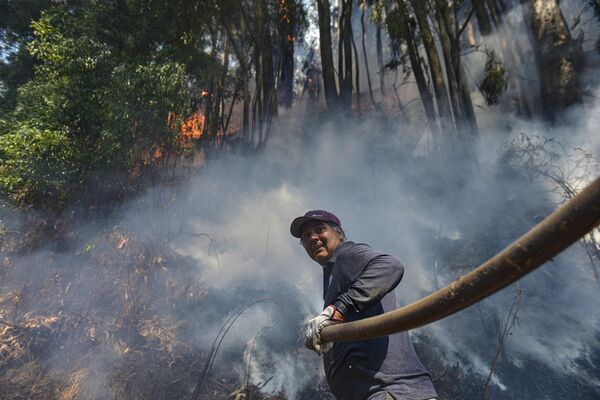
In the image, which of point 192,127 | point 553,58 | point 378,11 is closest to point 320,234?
point 192,127

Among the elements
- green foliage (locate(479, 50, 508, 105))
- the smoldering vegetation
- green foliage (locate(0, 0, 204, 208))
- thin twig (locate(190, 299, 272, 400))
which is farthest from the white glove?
green foliage (locate(479, 50, 508, 105))

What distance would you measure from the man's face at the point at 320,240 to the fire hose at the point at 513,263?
0.97 metres

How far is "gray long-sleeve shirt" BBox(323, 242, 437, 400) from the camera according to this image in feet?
5.57

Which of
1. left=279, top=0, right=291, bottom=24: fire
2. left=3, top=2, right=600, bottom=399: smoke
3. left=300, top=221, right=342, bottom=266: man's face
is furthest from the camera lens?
left=279, top=0, right=291, bottom=24: fire

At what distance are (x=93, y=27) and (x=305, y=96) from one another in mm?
7075

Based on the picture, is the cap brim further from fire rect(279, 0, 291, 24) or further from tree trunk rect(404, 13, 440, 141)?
fire rect(279, 0, 291, 24)

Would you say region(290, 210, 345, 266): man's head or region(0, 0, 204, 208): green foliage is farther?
region(0, 0, 204, 208): green foliage

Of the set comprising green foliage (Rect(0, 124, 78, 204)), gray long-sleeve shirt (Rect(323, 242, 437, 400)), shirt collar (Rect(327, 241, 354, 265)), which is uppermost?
green foliage (Rect(0, 124, 78, 204))

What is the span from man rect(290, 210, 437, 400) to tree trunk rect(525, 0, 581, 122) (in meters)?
8.44

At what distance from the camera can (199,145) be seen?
777 centimetres

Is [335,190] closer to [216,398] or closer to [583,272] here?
[583,272]

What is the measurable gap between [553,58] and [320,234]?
8.58m

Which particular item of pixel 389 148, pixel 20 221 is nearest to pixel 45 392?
pixel 20 221

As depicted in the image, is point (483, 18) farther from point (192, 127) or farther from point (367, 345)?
point (367, 345)
